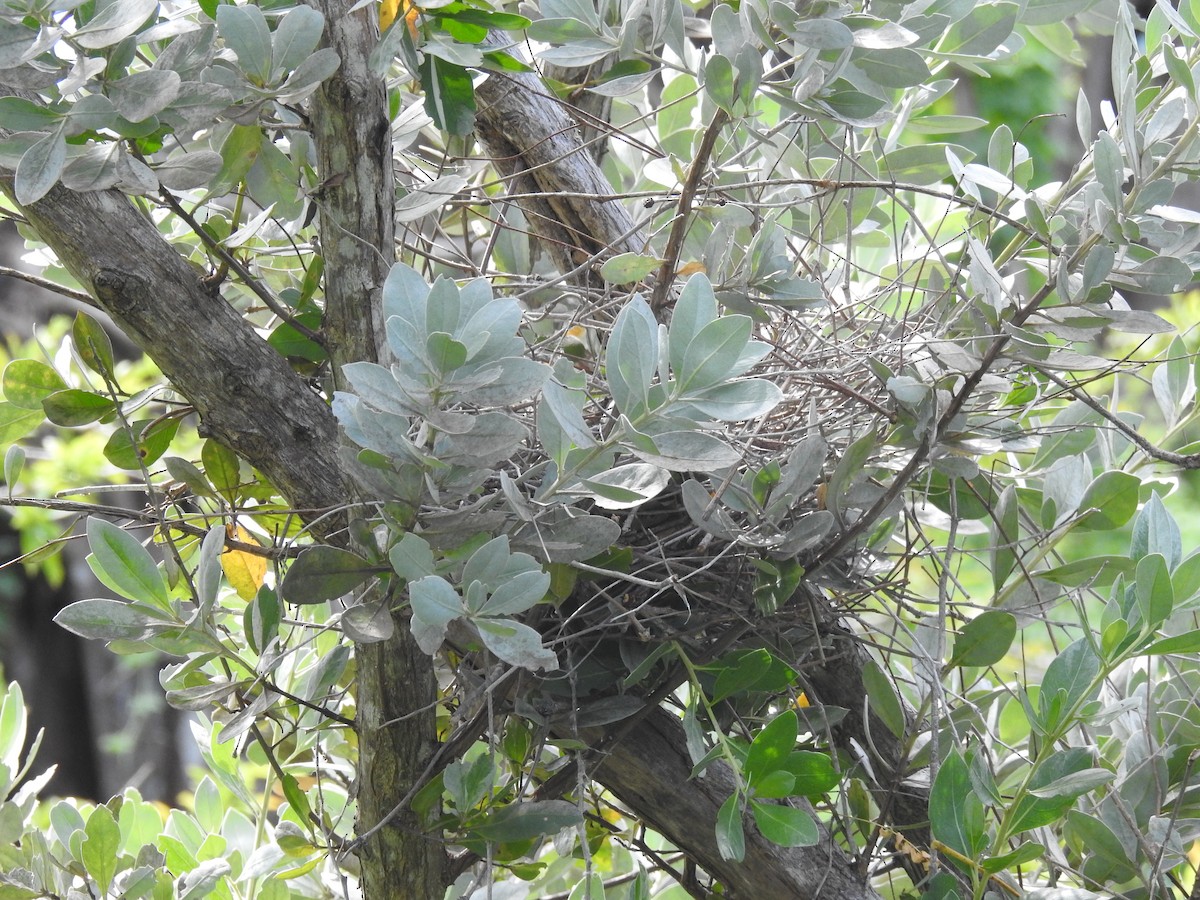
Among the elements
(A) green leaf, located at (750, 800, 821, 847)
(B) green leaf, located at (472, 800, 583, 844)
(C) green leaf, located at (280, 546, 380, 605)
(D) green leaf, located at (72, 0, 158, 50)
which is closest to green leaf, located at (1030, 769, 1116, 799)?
(A) green leaf, located at (750, 800, 821, 847)

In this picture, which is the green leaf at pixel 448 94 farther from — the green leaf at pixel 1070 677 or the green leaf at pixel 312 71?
the green leaf at pixel 1070 677

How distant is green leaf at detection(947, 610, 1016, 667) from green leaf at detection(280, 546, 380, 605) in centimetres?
35

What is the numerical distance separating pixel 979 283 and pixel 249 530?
0.52m

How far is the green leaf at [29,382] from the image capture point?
2.00 feet

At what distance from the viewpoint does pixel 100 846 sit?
0.63m

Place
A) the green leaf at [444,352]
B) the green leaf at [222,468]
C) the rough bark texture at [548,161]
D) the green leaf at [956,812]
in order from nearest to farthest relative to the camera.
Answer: the green leaf at [444,352], the green leaf at [956,812], the green leaf at [222,468], the rough bark texture at [548,161]


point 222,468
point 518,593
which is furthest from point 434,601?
point 222,468

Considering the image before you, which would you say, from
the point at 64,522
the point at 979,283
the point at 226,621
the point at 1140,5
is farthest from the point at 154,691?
A: the point at 1140,5

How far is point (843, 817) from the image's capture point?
650 mm

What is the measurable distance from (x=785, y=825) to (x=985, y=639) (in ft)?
0.59

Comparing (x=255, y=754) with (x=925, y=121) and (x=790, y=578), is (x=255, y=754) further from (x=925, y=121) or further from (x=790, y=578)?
(x=925, y=121)

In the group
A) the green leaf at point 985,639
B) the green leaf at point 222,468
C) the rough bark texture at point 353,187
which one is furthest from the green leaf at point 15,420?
the green leaf at point 985,639

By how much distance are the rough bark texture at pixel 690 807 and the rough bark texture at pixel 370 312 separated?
0.12 metres

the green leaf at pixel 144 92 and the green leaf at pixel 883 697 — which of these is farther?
the green leaf at pixel 883 697
